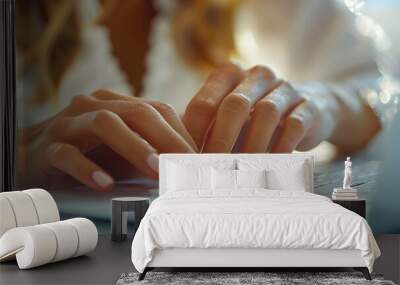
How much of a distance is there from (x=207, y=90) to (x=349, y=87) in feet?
5.40

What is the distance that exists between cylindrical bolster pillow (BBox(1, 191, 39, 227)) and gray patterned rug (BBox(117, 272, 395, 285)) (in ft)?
3.71

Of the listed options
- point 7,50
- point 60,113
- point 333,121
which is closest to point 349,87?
point 333,121

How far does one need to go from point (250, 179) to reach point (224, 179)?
259 millimetres

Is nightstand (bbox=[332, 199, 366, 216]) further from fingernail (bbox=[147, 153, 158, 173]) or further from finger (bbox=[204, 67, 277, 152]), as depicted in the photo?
fingernail (bbox=[147, 153, 158, 173])

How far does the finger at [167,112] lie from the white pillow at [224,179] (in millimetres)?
1065

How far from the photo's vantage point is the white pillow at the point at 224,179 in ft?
22.1

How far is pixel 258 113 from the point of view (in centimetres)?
782

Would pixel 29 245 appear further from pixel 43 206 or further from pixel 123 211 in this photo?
pixel 123 211

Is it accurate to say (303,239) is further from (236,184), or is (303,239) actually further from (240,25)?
(240,25)

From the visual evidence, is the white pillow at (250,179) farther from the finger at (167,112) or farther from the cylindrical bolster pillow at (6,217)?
the cylindrical bolster pillow at (6,217)

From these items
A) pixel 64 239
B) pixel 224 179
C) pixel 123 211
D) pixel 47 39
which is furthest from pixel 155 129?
pixel 64 239

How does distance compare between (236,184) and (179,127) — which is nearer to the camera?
(236,184)

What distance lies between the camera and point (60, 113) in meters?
7.99

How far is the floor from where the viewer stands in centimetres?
520
